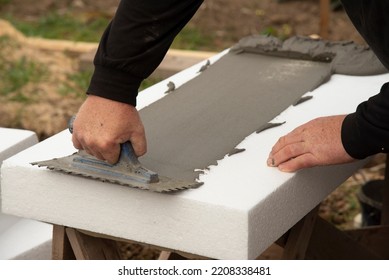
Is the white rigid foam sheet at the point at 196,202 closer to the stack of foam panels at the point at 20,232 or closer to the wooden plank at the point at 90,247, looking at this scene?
the wooden plank at the point at 90,247

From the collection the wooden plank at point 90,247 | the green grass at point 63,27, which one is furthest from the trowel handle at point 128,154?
the green grass at point 63,27

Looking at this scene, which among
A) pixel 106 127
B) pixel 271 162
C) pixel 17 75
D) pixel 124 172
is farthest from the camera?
pixel 17 75

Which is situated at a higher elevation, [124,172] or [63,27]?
[63,27]

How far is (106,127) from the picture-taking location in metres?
2.59

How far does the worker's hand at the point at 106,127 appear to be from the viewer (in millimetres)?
2600

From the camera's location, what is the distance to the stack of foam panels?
11.0 feet

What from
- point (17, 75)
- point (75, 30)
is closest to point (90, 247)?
point (17, 75)

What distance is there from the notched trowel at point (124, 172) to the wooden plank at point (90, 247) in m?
0.25

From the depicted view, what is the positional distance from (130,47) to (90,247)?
2.38 ft

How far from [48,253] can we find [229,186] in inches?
39.9

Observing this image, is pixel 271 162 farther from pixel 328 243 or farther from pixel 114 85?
pixel 328 243

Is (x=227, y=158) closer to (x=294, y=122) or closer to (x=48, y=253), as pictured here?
(x=294, y=122)

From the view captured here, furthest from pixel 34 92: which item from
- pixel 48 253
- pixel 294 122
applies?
pixel 294 122

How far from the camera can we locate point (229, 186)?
8.83 feet
